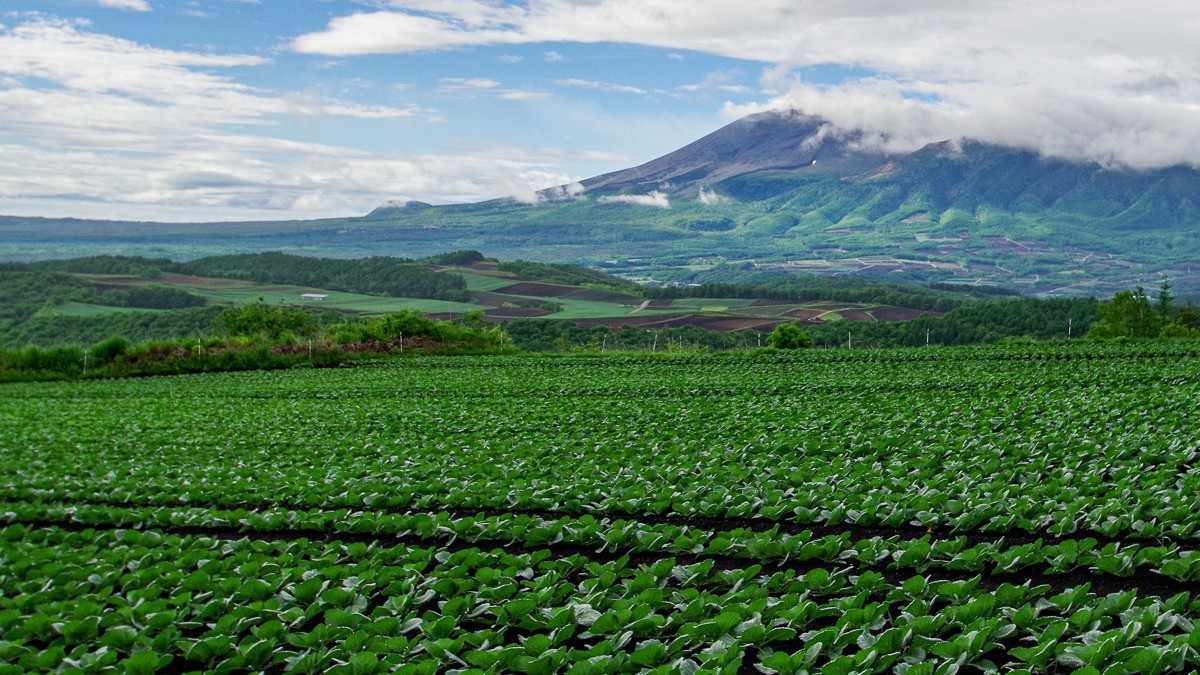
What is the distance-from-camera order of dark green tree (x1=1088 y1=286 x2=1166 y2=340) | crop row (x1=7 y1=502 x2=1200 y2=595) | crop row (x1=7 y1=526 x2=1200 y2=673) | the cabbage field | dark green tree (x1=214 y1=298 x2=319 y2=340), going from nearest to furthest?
crop row (x1=7 y1=526 x2=1200 y2=673) < the cabbage field < crop row (x1=7 y1=502 x2=1200 y2=595) < dark green tree (x1=1088 y1=286 x2=1166 y2=340) < dark green tree (x1=214 y1=298 x2=319 y2=340)

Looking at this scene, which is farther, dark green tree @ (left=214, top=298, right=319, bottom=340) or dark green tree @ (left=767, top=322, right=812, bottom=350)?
dark green tree @ (left=214, top=298, right=319, bottom=340)

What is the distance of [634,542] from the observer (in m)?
8.09

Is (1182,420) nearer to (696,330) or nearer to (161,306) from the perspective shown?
(696,330)

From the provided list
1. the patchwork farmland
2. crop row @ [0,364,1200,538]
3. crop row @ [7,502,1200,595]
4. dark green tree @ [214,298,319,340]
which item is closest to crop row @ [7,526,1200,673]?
crop row @ [7,502,1200,595]

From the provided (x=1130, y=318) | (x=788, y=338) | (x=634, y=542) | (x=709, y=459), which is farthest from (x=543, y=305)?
(x=634, y=542)

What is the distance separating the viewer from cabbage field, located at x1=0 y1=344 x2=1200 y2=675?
5371mm

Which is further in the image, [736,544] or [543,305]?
[543,305]

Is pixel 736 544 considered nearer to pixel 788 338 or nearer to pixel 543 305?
pixel 788 338

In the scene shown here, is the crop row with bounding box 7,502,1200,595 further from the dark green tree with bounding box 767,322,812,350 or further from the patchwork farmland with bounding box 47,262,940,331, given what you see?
the patchwork farmland with bounding box 47,262,940,331

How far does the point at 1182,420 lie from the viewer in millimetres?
12594

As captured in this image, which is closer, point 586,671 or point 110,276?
point 586,671

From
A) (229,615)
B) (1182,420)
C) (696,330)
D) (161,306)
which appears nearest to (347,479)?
(229,615)

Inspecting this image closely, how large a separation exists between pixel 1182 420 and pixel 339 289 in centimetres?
12422

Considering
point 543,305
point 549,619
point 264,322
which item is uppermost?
point 549,619
